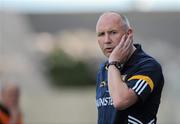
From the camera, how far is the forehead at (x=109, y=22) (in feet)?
16.1

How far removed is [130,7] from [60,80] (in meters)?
6.10

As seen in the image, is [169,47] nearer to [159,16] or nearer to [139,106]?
[159,16]

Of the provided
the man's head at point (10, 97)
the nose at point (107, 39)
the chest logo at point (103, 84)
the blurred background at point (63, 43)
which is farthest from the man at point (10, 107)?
the blurred background at point (63, 43)

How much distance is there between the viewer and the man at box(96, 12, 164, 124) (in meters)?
4.73

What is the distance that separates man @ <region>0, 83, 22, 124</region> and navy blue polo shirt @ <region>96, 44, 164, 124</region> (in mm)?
4626

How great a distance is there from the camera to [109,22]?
4.93 m

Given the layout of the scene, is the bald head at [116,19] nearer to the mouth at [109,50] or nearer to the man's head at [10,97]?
the mouth at [109,50]

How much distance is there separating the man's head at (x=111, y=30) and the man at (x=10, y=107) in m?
4.62

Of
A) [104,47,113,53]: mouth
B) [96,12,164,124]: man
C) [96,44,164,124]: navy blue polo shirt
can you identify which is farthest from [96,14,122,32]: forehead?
[96,44,164,124]: navy blue polo shirt

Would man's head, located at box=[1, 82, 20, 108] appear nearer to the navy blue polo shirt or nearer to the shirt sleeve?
the navy blue polo shirt

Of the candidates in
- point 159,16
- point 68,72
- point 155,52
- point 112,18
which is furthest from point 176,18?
point 112,18

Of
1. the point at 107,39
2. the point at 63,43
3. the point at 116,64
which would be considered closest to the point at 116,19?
the point at 107,39

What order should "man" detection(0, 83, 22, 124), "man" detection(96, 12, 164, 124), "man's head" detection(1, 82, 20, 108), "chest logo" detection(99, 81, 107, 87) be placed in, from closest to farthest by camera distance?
"man" detection(96, 12, 164, 124)
"chest logo" detection(99, 81, 107, 87)
"man" detection(0, 83, 22, 124)
"man's head" detection(1, 82, 20, 108)

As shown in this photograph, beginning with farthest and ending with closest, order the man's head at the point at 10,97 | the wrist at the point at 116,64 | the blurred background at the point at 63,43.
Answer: the blurred background at the point at 63,43 → the man's head at the point at 10,97 → the wrist at the point at 116,64
